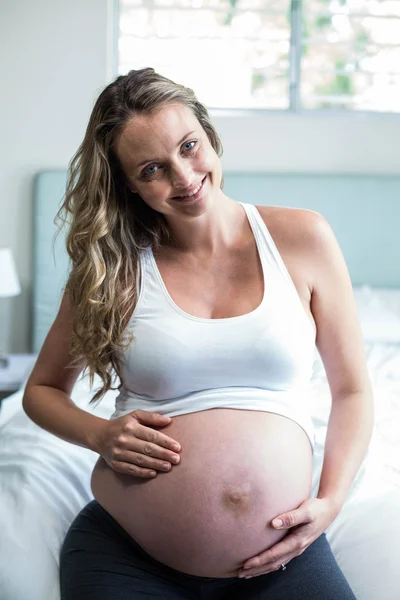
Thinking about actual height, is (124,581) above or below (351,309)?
below

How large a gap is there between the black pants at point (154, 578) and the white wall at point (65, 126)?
7.08ft

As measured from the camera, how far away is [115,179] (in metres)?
1.26

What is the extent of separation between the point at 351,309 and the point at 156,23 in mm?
2419

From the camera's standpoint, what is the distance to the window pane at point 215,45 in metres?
3.19

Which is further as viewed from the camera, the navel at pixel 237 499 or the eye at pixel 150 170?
the eye at pixel 150 170

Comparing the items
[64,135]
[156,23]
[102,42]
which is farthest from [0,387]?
[156,23]

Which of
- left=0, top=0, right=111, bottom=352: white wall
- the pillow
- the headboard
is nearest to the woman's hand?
the pillow

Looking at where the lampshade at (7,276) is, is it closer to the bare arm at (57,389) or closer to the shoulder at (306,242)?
the bare arm at (57,389)

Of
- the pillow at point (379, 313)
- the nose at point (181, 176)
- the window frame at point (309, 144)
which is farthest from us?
the window frame at point (309, 144)

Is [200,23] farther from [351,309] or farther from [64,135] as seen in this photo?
[351,309]

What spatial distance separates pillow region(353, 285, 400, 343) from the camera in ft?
8.41

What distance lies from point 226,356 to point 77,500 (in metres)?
0.52

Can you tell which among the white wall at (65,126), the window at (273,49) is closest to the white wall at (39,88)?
the white wall at (65,126)

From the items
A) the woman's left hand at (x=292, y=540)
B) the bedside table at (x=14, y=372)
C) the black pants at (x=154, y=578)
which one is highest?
the woman's left hand at (x=292, y=540)
